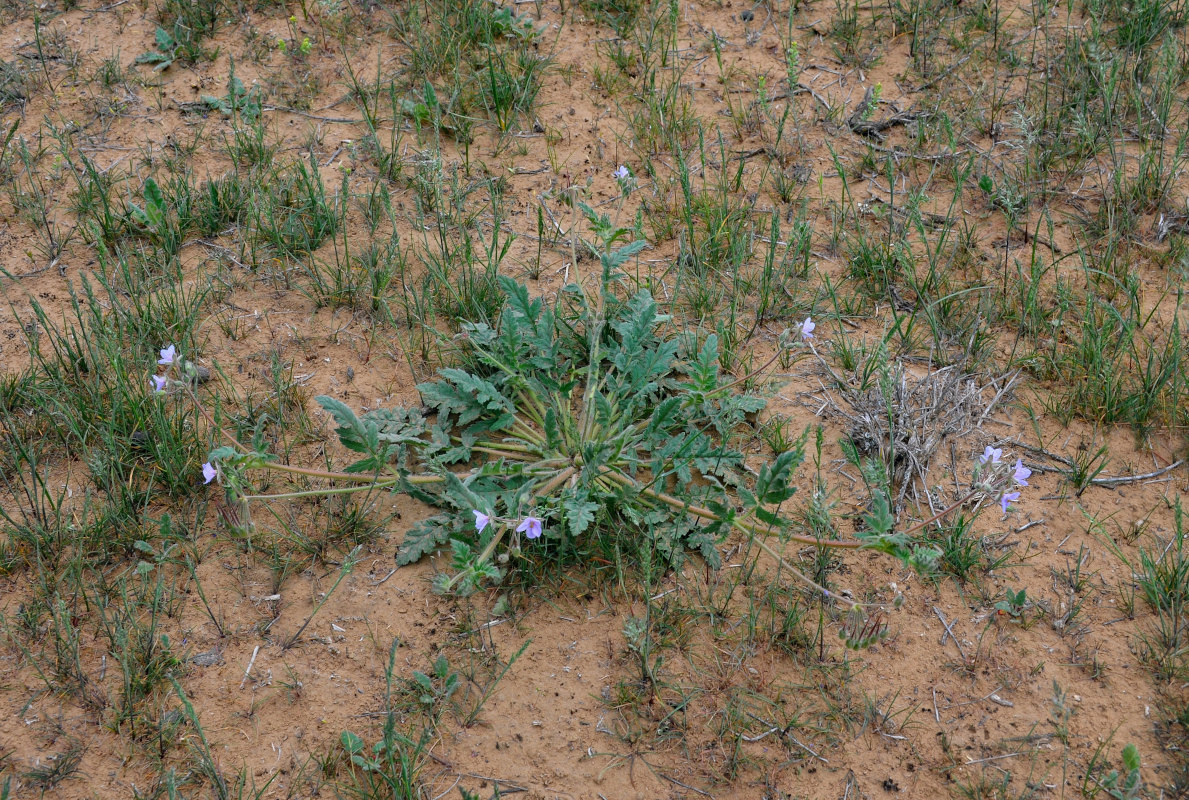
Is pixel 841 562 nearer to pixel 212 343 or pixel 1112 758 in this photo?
pixel 1112 758

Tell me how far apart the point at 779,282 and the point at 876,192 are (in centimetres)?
76

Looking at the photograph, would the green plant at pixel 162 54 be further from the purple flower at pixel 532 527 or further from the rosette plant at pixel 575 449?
the purple flower at pixel 532 527

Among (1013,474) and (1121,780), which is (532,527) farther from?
(1121,780)

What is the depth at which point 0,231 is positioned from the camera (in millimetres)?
3734

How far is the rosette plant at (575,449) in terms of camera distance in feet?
8.59

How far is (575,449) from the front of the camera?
2.88 meters

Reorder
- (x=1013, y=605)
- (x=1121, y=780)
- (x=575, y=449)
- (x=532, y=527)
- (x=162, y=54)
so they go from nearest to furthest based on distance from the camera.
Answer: (x=1121, y=780)
(x=532, y=527)
(x=1013, y=605)
(x=575, y=449)
(x=162, y=54)

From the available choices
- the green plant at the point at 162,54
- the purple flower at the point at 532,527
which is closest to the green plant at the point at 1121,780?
the purple flower at the point at 532,527

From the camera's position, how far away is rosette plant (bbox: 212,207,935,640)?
2617 mm

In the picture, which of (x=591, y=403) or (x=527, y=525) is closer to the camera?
(x=527, y=525)

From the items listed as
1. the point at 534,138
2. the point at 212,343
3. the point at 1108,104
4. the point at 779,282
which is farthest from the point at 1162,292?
the point at 212,343

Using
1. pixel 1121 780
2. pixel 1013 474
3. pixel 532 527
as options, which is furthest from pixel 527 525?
pixel 1121 780

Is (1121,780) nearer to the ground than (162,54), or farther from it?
nearer to the ground

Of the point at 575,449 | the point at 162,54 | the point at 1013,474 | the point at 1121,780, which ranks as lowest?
the point at 1121,780
